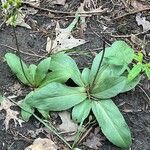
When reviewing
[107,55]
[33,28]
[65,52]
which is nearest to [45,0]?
[33,28]

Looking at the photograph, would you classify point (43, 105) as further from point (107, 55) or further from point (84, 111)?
point (107, 55)

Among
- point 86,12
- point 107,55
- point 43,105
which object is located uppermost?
point 86,12

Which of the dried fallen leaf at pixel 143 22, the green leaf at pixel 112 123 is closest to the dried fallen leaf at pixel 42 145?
the green leaf at pixel 112 123

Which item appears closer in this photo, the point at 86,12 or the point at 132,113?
the point at 132,113

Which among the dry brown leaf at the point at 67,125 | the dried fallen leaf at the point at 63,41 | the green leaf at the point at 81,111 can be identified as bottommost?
the dry brown leaf at the point at 67,125

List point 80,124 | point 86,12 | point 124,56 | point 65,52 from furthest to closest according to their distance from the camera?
point 86,12, point 65,52, point 124,56, point 80,124

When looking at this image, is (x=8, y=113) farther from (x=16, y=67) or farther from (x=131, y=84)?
(x=131, y=84)

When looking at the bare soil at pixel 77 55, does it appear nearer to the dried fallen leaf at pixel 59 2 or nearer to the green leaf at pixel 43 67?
the dried fallen leaf at pixel 59 2
